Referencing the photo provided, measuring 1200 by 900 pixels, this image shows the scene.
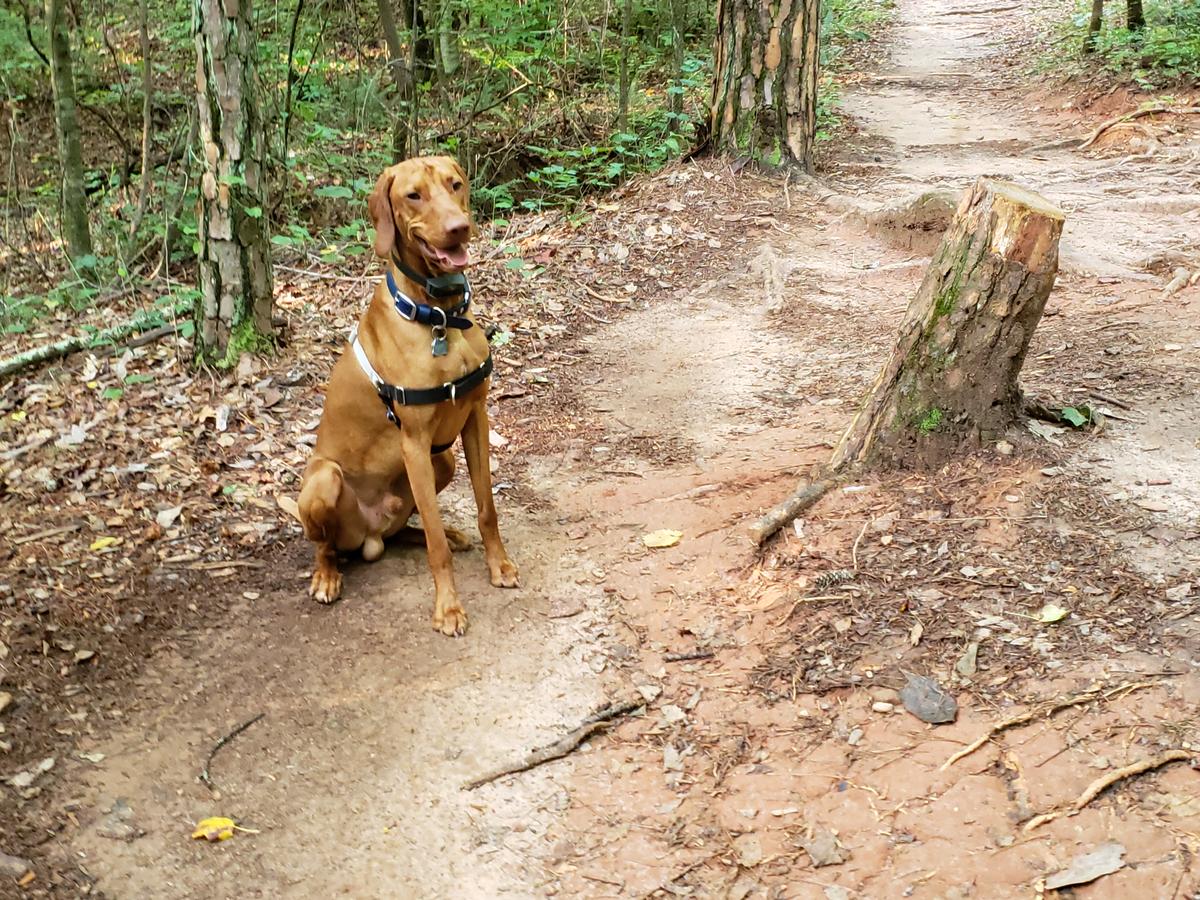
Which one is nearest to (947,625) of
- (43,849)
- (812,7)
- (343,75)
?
(43,849)

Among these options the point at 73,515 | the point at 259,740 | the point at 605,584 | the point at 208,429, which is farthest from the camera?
the point at 208,429

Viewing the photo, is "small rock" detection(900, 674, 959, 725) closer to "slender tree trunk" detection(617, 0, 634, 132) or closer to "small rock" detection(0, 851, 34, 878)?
"small rock" detection(0, 851, 34, 878)

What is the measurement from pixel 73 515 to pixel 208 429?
37.3 inches

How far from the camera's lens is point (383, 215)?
376 cm

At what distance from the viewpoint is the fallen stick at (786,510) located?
4.10 metres

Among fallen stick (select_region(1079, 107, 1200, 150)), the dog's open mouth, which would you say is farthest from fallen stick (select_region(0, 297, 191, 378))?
fallen stick (select_region(1079, 107, 1200, 150))

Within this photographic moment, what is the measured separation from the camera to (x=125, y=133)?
436 inches

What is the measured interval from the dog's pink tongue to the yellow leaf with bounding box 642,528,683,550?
1599 mm

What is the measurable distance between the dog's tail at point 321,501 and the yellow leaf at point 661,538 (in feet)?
4.70

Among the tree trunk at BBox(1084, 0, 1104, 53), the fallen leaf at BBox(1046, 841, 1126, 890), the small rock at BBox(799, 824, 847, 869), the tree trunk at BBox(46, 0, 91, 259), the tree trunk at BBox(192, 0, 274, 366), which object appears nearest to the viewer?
the fallen leaf at BBox(1046, 841, 1126, 890)

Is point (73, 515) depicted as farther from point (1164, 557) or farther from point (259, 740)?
point (1164, 557)

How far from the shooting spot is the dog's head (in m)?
3.66

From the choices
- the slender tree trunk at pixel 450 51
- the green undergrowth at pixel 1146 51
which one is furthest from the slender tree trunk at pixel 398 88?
the green undergrowth at pixel 1146 51

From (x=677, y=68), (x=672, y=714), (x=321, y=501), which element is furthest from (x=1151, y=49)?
(x=321, y=501)
